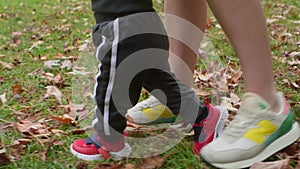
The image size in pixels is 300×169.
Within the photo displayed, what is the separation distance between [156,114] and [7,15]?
4.41 meters

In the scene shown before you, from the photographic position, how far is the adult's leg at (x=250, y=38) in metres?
1.08

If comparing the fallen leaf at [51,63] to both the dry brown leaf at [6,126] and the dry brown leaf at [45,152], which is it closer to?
the dry brown leaf at [6,126]

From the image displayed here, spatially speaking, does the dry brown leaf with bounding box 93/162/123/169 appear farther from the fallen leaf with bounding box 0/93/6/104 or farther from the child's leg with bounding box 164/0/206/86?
the fallen leaf with bounding box 0/93/6/104

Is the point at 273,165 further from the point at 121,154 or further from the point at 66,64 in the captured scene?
the point at 66,64

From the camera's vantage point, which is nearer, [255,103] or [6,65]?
[255,103]

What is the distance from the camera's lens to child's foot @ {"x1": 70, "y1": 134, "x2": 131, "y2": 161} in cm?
131

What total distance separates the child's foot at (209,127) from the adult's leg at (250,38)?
0.97 ft

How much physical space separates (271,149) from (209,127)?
0.96 ft

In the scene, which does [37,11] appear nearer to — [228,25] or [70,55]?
[70,55]

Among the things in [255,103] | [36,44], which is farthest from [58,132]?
[36,44]

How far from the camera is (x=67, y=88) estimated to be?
215cm

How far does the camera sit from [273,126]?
3.60ft

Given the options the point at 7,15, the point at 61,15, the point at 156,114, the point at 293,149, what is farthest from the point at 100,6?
the point at 7,15

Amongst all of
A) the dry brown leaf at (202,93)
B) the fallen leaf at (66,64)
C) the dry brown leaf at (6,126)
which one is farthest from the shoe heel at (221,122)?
the fallen leaf at (66,64)
